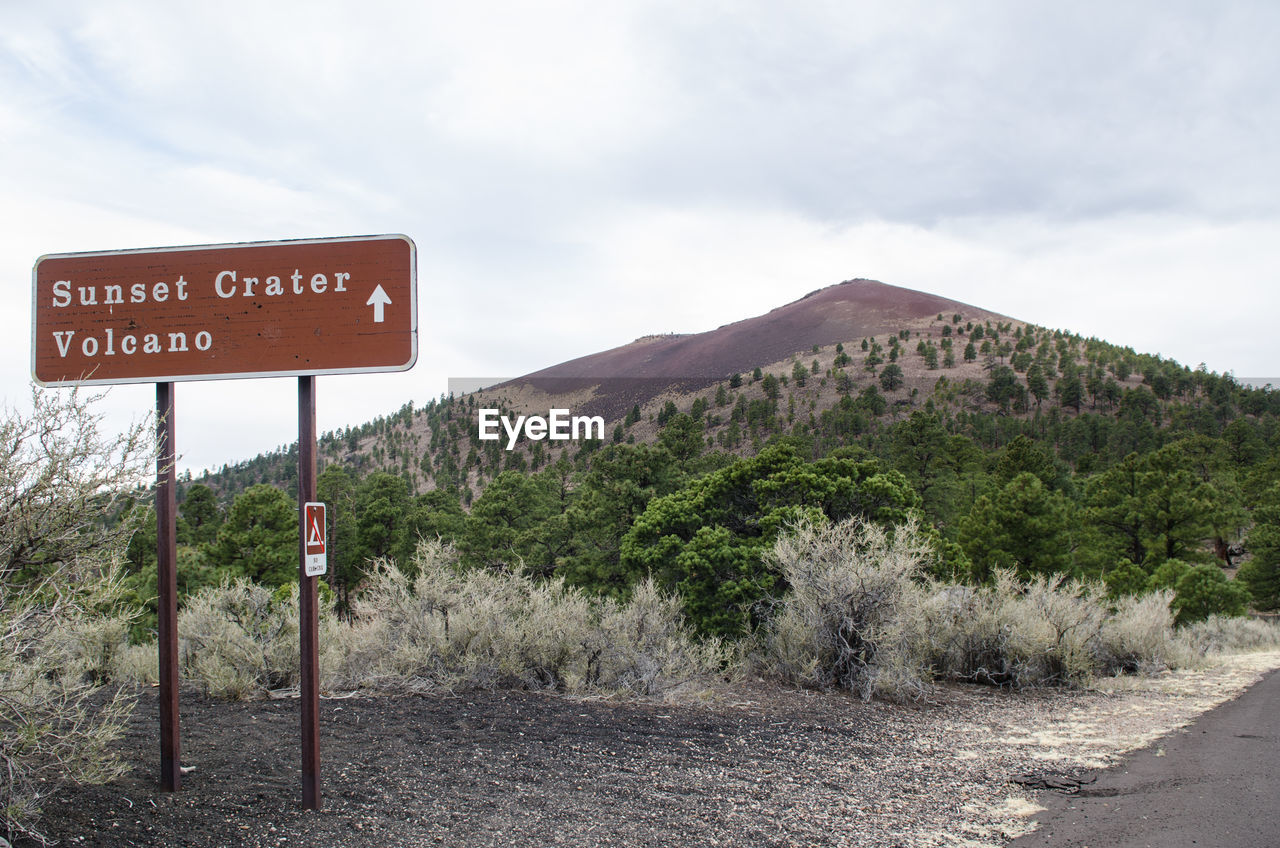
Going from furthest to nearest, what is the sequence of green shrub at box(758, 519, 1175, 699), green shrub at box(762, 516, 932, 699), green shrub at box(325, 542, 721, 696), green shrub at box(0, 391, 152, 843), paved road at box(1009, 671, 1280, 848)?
green shrub at box(758, 519, 1175, 699), green shrub at box(762, 516, 932, 699), green shrub at box(325, 542, 721, 696), paved road at box(1009, 671, 1280, 848), green shrub at box(0, 391, 152, 843)

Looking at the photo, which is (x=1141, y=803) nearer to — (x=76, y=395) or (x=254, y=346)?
(x=254, y=346)

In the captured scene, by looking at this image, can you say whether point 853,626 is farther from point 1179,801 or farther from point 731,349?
point 731,349

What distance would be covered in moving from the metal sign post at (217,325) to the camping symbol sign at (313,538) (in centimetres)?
6

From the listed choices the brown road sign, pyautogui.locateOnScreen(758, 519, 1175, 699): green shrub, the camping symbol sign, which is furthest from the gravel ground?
the brown road sign

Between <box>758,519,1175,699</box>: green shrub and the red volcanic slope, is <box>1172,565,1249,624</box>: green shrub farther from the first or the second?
the red volcanic slope

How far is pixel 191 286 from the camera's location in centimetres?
493

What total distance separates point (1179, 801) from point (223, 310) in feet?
24.9

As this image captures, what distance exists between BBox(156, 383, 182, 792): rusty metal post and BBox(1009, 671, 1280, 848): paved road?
522 centimetres

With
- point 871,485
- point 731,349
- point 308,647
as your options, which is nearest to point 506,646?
point 308,647

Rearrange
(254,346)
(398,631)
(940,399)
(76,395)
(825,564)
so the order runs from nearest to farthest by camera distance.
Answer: (76,395), (254,346), (398,631), (825,564), (940,399)

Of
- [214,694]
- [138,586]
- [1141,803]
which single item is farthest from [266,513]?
[1141,803]

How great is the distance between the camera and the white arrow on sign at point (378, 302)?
480 centimetres

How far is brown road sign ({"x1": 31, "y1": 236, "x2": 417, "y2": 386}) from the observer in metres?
4.80

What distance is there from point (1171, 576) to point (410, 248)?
3260 cm
